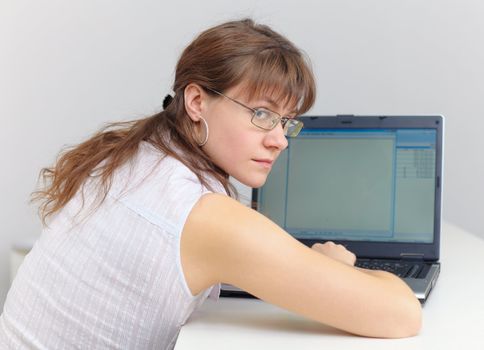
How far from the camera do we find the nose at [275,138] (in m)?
1.47

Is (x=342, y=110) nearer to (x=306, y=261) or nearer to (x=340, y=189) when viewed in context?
(x=340, y=189)

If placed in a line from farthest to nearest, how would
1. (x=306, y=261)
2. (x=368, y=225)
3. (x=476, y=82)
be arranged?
(x=476, y=82)
(x=368, y=225)
(x=306, y=261)

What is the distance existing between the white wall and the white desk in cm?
164

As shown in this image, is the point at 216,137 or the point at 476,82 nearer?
the point at 216,137

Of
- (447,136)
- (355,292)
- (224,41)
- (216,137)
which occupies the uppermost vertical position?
(224,41)

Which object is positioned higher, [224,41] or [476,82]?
[224,41]

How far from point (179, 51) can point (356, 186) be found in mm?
1349

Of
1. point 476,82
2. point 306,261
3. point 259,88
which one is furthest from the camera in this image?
point 476,82

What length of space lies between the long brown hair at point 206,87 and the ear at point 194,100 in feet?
0.04

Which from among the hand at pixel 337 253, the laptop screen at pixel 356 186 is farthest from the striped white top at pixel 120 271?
the laptop screen at pixel 356 186

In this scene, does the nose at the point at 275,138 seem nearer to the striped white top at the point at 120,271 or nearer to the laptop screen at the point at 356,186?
the striped white top at the point at 120,271

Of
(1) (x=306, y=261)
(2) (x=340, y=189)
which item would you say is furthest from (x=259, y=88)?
(2) (x=340, y=189)

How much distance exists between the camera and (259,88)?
1.45m

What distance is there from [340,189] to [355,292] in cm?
73
